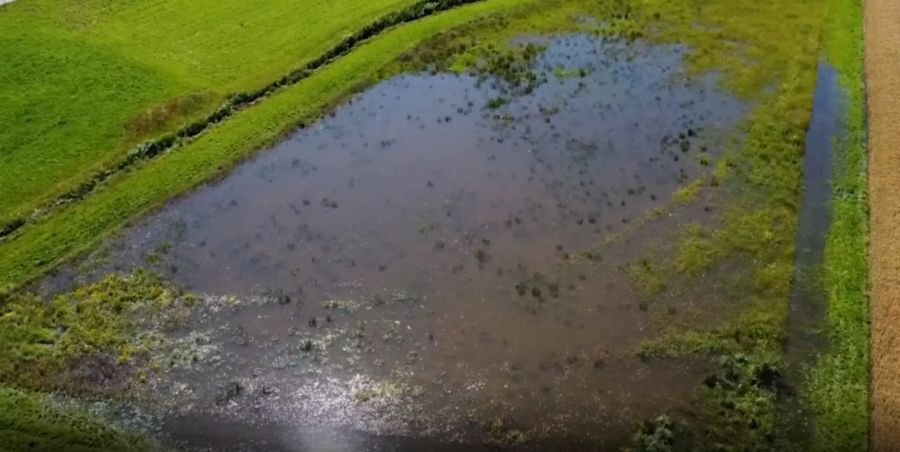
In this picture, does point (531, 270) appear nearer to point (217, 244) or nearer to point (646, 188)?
point (646, 188)

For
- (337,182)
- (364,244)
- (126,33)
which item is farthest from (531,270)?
(126,33)

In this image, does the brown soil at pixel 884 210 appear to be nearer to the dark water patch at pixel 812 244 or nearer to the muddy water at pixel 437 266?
the dark water patch at pixel 812 244

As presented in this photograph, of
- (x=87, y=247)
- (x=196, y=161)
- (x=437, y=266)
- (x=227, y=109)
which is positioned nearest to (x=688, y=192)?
(x=437, y=266)

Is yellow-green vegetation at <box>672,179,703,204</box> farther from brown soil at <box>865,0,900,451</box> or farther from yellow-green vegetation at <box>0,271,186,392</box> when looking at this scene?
yellow-green vegetation at <box>0,271,186,392</box>

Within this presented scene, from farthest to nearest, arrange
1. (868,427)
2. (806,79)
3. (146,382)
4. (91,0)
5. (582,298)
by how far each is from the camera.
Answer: (91,0), (806,79), (582,298), (146,382), (868,427)

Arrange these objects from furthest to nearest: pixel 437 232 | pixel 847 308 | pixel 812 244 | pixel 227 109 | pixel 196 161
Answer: pixel 227 109
pixel 196 161
pixel 437 232
pixel 812 244
pixel 847 308

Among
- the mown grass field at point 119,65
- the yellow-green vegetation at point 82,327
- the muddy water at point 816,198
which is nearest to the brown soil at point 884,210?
the muddy water at point 816,198

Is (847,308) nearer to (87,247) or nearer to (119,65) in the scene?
(87,247)
